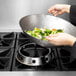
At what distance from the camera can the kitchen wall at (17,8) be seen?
140 cm

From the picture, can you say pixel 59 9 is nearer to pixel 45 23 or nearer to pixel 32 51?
pixel 45 23

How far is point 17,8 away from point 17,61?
0.46m

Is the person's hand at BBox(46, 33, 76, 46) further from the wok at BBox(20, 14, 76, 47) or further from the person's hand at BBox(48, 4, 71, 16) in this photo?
the person's hand at BBox(48, 4, 71, 16)

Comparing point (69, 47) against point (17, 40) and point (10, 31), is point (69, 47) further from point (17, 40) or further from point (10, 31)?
point (10, 31)

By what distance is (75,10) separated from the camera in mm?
1216

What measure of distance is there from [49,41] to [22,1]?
1.97ft

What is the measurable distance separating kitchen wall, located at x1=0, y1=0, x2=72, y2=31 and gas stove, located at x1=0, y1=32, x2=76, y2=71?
0.59 ft

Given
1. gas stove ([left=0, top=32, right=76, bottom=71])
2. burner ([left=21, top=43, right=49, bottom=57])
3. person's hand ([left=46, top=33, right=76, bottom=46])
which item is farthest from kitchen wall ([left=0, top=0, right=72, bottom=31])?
person's hand ([left=46, top=33, right=76, bottom=46])

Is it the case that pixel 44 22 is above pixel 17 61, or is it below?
above

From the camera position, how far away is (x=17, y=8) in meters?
1.41

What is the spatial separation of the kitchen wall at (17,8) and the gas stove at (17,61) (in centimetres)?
18

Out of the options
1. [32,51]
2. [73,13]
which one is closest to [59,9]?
[73,13]

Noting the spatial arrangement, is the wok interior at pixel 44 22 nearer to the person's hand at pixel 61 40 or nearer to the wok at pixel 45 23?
the wok at pixel 45 23

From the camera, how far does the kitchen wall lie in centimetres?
140
